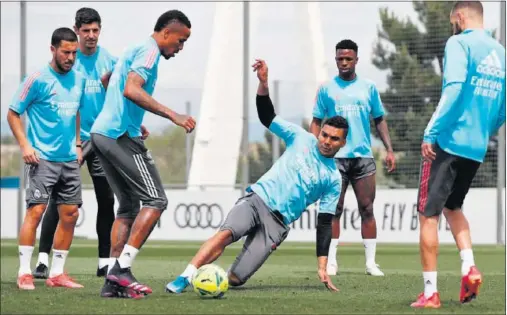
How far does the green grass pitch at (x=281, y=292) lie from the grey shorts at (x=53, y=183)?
2.36ft

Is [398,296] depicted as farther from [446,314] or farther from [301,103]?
[301,103]

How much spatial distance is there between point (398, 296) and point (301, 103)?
12.9 m

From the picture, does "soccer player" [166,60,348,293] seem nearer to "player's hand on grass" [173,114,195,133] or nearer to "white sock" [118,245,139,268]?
"white sock" [118,245,139,268]

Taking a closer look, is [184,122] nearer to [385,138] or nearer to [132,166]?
[132,166]

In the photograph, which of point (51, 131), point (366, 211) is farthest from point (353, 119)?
point (51, 131)

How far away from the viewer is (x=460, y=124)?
8.21 meters

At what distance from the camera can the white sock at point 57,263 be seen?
10052 millimetres

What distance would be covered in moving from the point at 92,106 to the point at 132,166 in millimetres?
2465

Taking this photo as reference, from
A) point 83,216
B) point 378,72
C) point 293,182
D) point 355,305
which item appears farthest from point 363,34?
point 355,305

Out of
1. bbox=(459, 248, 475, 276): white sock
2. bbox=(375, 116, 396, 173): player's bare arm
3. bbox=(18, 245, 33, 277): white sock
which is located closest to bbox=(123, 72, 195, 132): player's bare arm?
bbox=(18, 245, 33, 277): white sock

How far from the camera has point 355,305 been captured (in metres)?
8.25

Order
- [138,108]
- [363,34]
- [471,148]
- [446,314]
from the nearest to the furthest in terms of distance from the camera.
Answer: [446,314] < [471,148] < [138,108] < [363,34]

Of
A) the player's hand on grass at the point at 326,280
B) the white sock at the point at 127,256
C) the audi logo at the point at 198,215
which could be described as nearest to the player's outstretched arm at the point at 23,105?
the white sock at the point at 127,256

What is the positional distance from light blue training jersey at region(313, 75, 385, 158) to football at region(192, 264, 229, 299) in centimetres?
355
